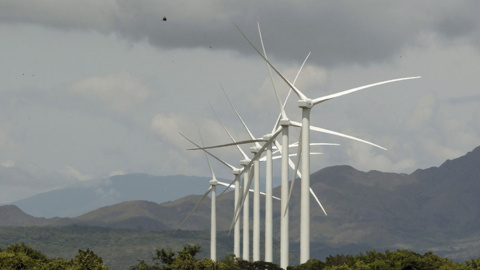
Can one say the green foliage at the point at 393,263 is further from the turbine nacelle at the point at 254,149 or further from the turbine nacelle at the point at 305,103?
the turbine nacelle at the point at 254,149

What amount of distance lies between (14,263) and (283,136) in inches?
1572

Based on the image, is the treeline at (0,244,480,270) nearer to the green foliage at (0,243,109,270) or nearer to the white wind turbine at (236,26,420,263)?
the green foliage at (0,243,109,270)

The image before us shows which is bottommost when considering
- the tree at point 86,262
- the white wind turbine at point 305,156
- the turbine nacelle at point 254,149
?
the tree at point 86,262

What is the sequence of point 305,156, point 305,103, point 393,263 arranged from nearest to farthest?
point 305,156 → point 305,103 → point 393,263

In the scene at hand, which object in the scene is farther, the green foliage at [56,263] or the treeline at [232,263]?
the green foliage at [56,263]

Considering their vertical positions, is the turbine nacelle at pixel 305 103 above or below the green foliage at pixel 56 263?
above

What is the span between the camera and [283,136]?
11775 centimetres

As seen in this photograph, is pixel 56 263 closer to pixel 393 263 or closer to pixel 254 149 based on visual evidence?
pixel 393 263

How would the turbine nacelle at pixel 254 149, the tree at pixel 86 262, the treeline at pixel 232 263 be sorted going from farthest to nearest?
the turbine nacelle at pixel 254 149, the tree at pixel 86 262, the treeline at pixel 232 263

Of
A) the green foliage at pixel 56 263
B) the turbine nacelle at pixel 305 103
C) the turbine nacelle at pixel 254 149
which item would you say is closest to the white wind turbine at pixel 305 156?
the turbine nacelle at pixel 305 103

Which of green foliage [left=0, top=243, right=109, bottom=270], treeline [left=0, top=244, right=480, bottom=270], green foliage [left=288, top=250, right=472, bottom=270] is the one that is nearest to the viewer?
treeline [left=0, top=244, right=480, bottom=270]

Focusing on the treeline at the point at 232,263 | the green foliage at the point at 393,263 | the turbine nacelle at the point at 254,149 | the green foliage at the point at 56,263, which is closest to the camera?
the treeline at the point at 232,263

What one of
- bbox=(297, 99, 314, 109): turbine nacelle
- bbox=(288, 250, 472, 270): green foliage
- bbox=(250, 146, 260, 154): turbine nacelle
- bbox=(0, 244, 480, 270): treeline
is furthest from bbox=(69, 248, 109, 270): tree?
bbox=(250, 146, 260, 154): turbine nacelle

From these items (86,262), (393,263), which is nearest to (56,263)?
(86,262)
